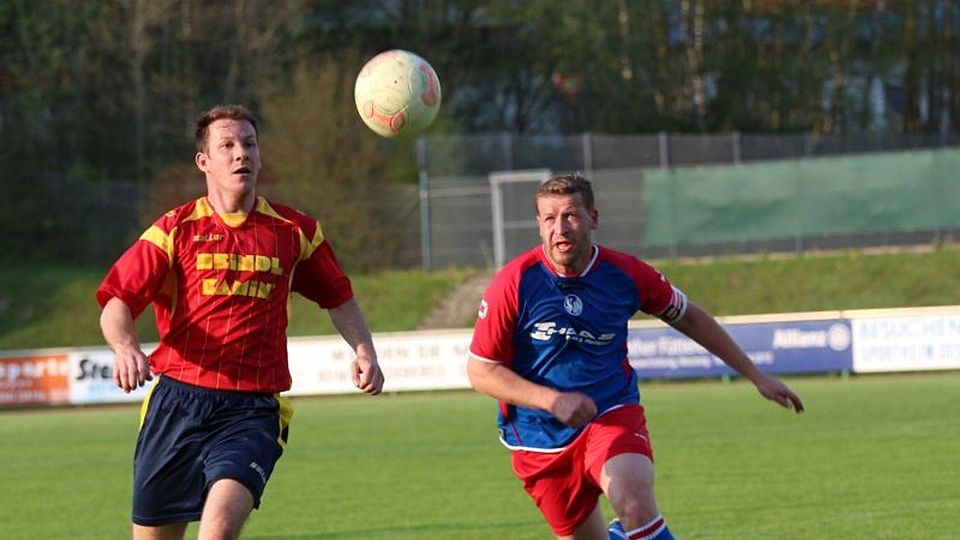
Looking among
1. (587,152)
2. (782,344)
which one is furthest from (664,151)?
(782,344)

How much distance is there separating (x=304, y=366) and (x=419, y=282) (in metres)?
9.15

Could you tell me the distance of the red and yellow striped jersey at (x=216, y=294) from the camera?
6.77 m

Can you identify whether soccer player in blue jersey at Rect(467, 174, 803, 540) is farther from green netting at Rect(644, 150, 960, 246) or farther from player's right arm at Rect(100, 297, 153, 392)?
green netting at Rect(644, 150, 960, 246)

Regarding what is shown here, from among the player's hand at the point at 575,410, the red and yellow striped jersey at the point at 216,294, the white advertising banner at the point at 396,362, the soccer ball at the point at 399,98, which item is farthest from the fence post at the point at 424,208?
the player's hand at the point at 575,410

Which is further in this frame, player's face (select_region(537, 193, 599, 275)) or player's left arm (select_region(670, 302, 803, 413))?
player's left arm (select_region(670, 302, 803, 413))

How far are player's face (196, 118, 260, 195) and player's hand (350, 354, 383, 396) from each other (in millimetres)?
865

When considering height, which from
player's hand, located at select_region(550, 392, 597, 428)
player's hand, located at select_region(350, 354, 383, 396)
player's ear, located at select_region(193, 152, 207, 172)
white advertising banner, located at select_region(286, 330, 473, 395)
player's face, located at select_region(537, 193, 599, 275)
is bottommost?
white advertising banner, located at select_region(286, 330, 473, 395)

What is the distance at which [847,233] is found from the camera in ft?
108

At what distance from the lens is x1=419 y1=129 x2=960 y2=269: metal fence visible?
112ft

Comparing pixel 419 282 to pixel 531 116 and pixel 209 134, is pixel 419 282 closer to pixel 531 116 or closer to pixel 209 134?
pixel 531 116

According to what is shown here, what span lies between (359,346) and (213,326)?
2.05 ft

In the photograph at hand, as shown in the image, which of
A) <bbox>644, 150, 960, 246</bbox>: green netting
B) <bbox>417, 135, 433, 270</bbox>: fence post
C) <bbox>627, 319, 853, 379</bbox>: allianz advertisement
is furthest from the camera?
<bbox>417, 135, 433, 270</bbox>: fence post

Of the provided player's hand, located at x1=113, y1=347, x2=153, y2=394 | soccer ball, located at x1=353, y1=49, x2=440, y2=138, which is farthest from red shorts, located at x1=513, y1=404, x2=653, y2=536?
soccer ball, located at x1=353, y1=49, x2=440, y2=138

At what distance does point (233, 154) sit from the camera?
674 cm
